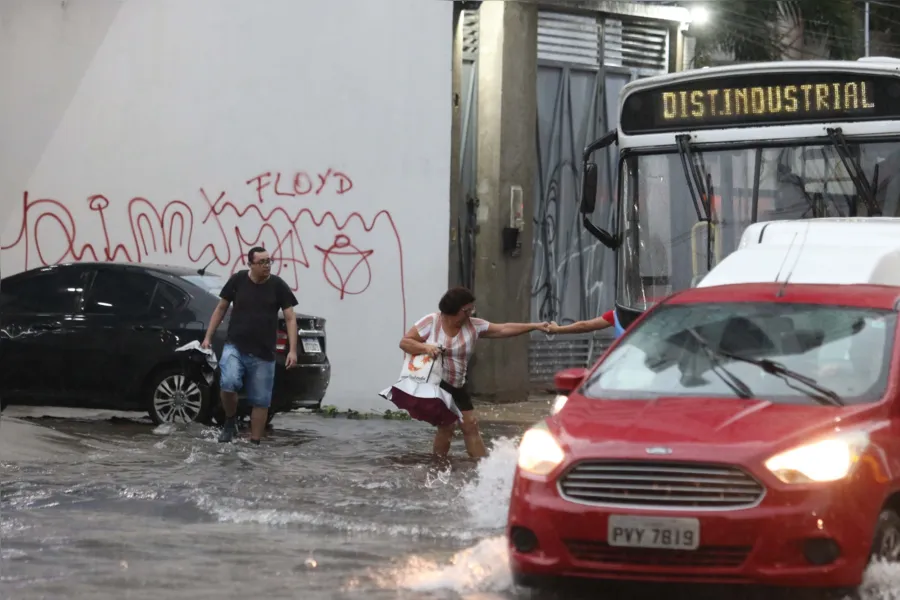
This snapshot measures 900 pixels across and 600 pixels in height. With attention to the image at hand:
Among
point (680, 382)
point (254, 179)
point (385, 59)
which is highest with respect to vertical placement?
point (385, 59)

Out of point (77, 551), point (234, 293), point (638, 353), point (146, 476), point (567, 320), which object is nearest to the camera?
point (638, 353)

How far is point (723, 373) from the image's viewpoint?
765cm

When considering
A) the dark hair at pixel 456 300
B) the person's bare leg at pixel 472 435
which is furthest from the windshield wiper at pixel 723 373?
the person's bare leg at pixel 472 435

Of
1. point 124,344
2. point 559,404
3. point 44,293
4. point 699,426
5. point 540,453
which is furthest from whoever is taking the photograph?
point 44,293

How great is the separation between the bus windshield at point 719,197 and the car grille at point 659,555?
5.74m

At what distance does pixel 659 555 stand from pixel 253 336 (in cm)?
717

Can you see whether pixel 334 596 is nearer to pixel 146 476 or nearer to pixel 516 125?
pixel 146 476

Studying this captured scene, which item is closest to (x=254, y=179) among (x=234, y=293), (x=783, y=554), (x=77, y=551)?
(x=234, y=293)

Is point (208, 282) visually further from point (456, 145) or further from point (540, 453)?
point (540, 453)

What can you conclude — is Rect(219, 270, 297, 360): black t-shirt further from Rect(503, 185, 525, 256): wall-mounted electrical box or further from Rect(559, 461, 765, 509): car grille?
Rect(559, 461, 765, 509): car grille

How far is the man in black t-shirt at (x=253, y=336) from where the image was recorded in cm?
1338

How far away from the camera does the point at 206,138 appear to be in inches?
715

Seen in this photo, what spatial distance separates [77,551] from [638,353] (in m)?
3.22

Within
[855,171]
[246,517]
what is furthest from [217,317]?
[855,171]
